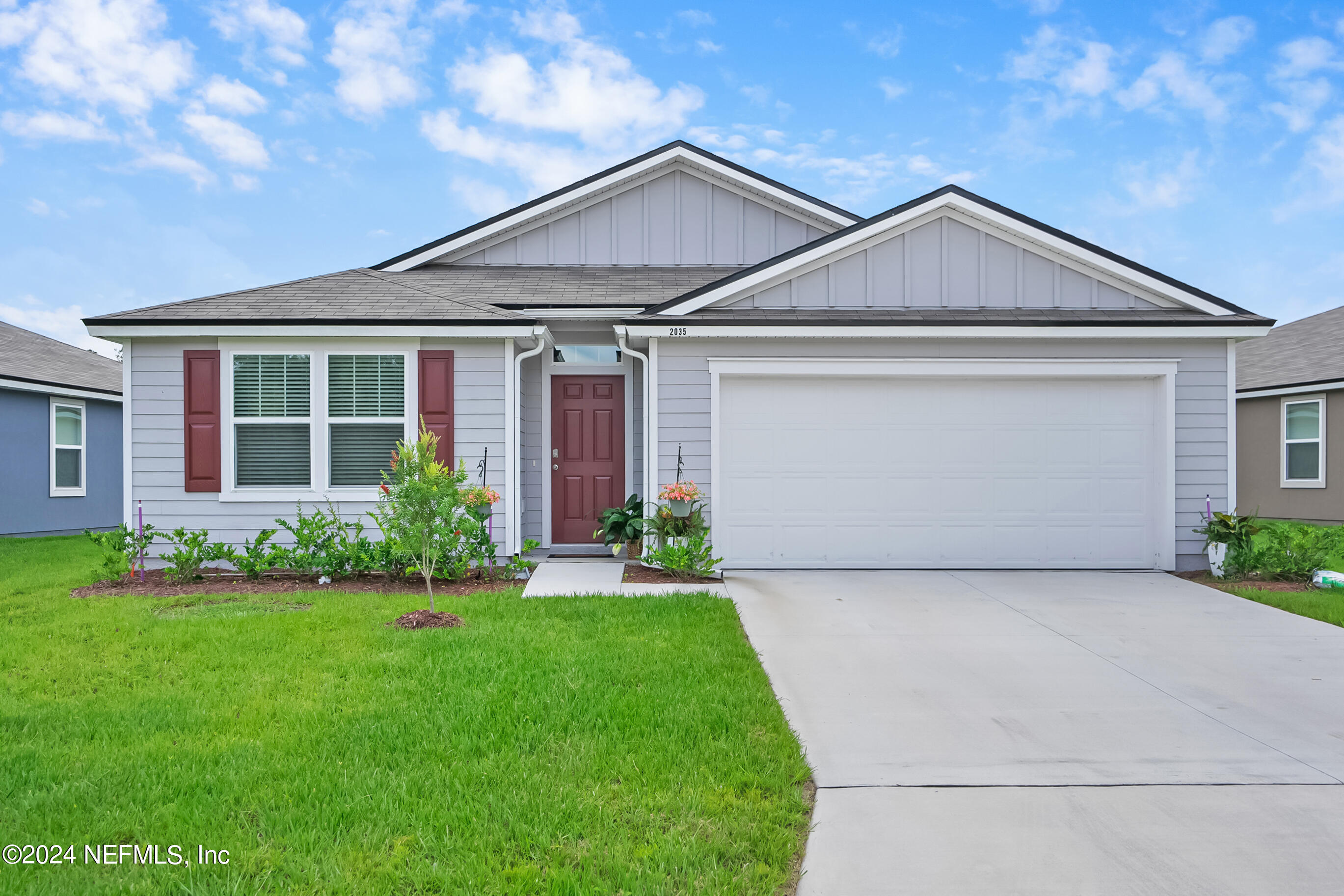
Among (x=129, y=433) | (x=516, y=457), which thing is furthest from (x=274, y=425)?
(x=516, y=457)

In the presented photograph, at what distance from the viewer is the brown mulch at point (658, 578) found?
773 cm

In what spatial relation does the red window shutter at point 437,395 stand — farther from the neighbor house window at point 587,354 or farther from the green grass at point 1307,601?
the green grass at point 1307,601

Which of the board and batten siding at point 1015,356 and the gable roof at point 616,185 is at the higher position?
the gable roof at point 616,185

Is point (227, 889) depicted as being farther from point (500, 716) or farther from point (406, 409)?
point (406, 409)

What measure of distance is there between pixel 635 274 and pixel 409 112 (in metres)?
9.18

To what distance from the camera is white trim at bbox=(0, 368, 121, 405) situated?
12.5 metres

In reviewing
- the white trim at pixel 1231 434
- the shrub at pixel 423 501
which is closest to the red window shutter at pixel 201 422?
the shrub at pixel 423 501

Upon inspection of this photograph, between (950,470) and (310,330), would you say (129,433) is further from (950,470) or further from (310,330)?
(950,470)

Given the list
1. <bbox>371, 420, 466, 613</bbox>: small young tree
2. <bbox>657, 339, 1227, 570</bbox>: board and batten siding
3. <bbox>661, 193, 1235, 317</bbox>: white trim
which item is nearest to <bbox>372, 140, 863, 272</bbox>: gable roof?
<bbox>661, 193, 1235, 317</bbox>: white trim

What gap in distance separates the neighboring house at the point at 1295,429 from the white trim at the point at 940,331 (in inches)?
275

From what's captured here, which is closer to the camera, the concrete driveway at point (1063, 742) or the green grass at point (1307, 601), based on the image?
the concrete driveway at point (1063, 742)

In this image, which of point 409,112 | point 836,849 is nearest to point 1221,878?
point 836,849

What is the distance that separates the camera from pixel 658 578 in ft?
25.8

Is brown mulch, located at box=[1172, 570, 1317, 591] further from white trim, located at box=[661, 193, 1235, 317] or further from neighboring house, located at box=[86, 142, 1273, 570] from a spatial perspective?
white trim, located at box=[661, 193, 1235, 317]
